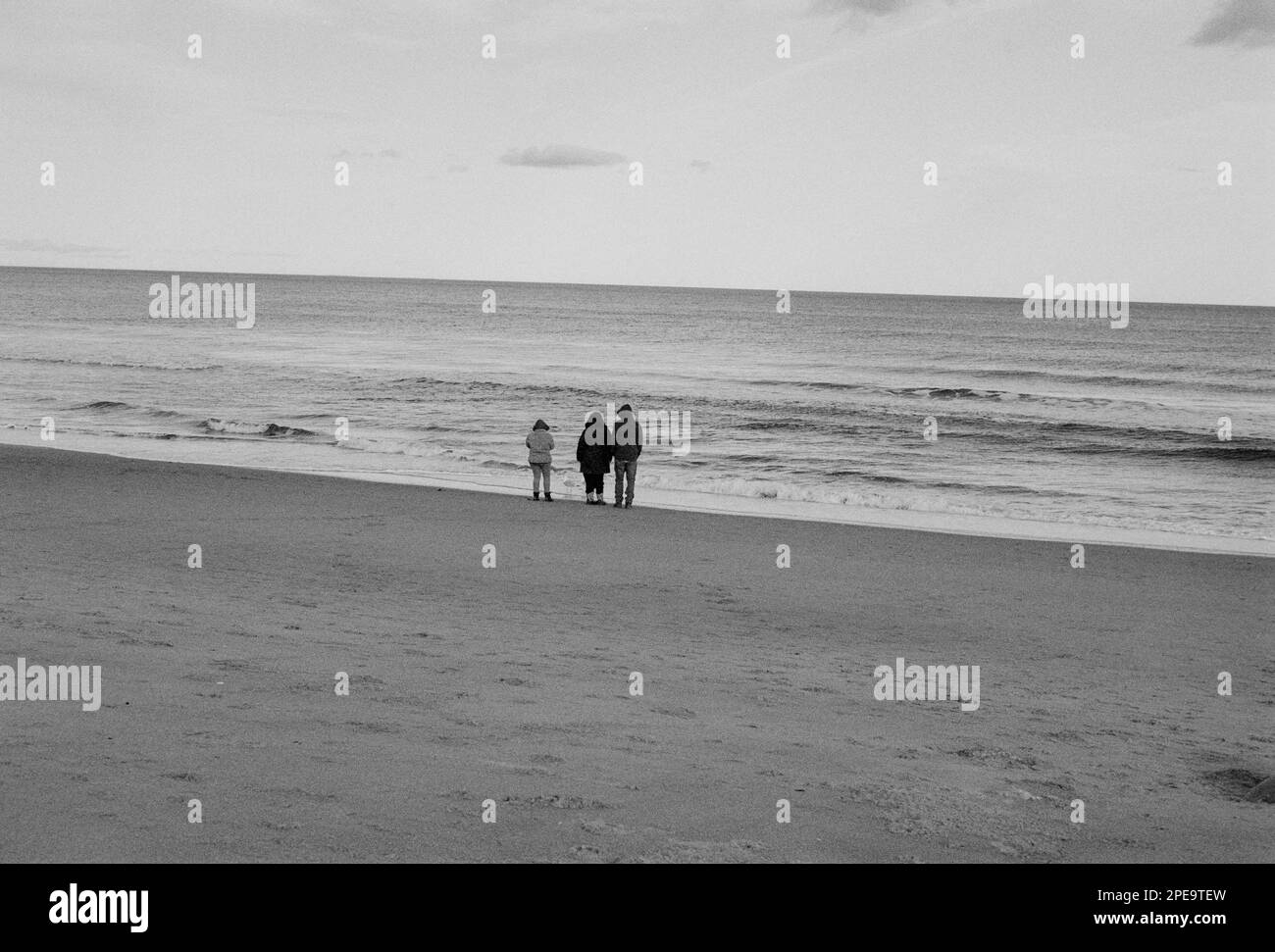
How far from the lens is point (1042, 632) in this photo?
11.1m

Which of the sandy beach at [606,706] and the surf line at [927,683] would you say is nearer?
the sandy beach at [606,706]

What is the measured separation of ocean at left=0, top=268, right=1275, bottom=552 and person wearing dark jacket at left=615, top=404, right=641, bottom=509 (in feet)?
5.76

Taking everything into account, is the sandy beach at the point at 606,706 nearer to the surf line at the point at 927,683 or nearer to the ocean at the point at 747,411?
the surf line at the point at 927,683

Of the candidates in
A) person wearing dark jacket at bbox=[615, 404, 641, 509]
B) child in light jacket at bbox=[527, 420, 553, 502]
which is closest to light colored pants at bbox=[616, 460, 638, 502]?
person wearing dark jacket at bbox=[615, 404, 641, 509]

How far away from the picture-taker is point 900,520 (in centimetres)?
2044

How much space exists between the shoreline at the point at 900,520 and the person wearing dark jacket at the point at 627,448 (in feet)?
1.74

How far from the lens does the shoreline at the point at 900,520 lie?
59.9 feet

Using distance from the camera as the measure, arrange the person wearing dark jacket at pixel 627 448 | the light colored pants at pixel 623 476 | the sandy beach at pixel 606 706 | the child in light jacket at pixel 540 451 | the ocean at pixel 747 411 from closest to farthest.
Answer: the sandy beach at pixel 606 706, the person wearing dark jacket at pixel 627 448, the light colored pants at pixel 623 476, the child in light jacket at pixel 540 451, the ocean at pixel 747 411

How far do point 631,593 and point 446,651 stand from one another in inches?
139

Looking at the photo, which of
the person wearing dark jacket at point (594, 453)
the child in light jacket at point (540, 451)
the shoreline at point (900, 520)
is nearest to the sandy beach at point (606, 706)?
the shoreline at point (900, 520)

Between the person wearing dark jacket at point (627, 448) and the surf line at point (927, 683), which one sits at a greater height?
the person wearing dark jacket at point (627, 448)

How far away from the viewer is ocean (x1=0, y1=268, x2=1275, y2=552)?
2402 centimetres

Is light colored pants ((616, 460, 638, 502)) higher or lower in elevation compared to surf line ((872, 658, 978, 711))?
higher

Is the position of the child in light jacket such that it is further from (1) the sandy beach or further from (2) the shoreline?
(1) the sandy beach
